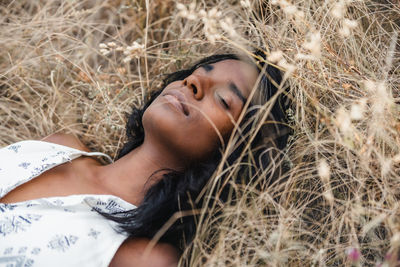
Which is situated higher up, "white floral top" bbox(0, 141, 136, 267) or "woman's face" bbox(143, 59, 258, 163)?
"woman's face" bbox(143, 59, 258, 163)

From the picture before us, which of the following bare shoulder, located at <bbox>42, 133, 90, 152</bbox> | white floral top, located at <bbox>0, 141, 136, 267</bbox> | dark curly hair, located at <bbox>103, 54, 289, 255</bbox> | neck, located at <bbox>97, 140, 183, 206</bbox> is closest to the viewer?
white floral top, located at <bbox>0, 141, 136, 267</bbox>

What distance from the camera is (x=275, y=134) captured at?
6.56 feet

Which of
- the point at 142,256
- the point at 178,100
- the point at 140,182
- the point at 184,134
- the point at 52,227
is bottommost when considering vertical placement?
the point at 142,256

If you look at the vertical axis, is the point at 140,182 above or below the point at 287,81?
below

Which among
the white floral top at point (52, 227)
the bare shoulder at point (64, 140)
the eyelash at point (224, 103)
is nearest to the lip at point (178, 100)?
the eyelash at point (224, 103)

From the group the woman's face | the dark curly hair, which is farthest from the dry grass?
the woman's face

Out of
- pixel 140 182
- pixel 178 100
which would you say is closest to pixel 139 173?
pixel 140 182

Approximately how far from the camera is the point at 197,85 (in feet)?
6.15

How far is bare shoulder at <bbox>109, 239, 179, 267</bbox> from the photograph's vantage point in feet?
5.46

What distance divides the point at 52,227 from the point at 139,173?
19.2 inches

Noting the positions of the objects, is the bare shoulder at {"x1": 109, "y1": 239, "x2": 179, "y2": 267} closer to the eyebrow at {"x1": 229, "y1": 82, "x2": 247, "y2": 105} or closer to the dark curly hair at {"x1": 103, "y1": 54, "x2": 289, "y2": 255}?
the dark curly hair at {"x1": 103, "y1": 54, "x2": 289, "y2": 255}

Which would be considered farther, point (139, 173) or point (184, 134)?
point (139, 173)

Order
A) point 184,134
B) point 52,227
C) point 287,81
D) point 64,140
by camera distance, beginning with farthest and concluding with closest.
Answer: point 64,140, point 287,81, point 184,134, point 52,227

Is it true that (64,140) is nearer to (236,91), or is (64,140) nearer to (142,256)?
(142,256)
